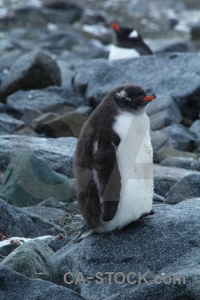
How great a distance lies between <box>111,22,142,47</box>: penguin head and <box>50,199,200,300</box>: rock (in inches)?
378

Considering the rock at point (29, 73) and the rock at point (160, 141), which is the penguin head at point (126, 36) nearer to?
the rock at point (29, 73)

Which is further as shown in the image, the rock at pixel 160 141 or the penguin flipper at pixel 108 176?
the rock at pixel 160 141

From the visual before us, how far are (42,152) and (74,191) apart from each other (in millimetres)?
738

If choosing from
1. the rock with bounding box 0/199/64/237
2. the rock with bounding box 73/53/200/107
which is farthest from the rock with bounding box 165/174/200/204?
the rock with bounding box 73/53/200/107

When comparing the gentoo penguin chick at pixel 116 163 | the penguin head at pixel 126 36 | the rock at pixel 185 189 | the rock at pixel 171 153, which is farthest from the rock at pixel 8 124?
the penguin head at pixel 126 36

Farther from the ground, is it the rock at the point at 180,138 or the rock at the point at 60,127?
the rock at the point at 60,127

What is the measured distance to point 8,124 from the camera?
32.1 ft

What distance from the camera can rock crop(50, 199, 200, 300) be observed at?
15.1 feet

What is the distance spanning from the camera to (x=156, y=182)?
309 inches

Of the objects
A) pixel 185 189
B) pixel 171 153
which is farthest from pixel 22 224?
pixel 171 153

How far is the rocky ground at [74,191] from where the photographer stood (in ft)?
15.9

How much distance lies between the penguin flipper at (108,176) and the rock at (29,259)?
1.77 feet

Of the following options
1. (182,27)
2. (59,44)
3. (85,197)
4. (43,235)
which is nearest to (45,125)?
(43,235)

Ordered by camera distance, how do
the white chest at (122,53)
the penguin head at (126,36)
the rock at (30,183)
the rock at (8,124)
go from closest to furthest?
1. the rock at (30,183)
2. the rock at (8,124)
3. the white chest at (122,53)
4. the penguin head at (126,36)
